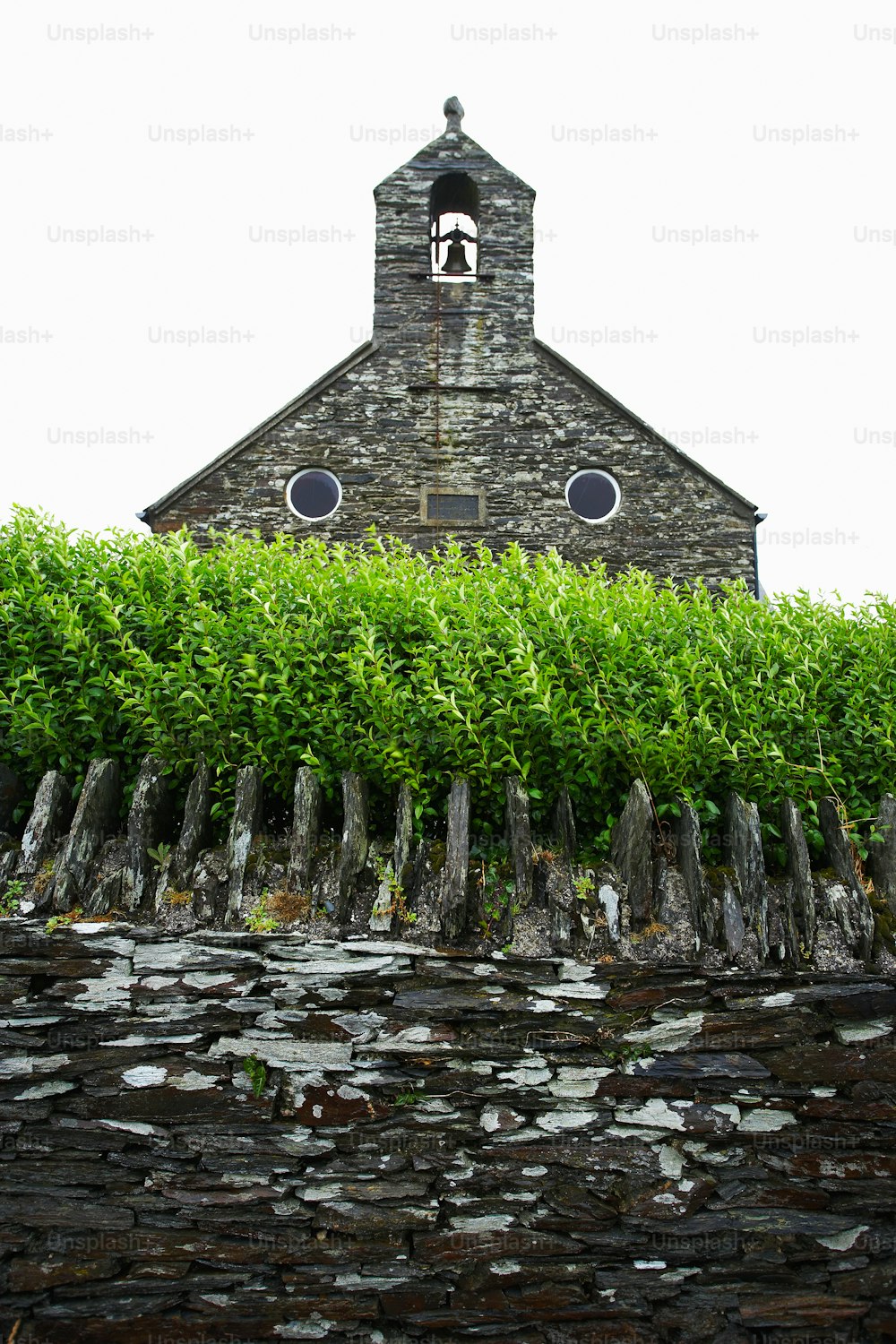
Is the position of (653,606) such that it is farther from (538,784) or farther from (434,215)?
(434,215)

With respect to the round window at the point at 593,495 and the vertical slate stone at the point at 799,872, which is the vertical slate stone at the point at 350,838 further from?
the round window at the point at 593,495

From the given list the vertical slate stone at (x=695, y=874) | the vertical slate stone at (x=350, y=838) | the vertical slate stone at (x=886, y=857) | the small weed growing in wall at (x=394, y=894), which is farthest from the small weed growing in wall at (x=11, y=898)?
the vertical slate stone at (x=886, y=857)

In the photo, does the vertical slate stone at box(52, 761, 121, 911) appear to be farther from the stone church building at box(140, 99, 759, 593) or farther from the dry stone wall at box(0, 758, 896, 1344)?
the stone church building at box(140, 99, 759, 593)

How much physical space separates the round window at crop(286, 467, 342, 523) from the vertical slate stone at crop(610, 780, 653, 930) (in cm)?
897

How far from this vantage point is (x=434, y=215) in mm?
14484

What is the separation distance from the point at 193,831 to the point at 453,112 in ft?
45.1

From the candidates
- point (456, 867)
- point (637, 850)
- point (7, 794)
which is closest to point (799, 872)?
point (637, 850)

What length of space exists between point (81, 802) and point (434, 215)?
41.5 feet

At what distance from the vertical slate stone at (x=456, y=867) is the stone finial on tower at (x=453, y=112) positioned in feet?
43.5

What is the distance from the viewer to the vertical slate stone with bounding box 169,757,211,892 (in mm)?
4559

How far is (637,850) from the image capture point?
452cm

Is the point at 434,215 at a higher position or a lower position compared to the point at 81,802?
higher

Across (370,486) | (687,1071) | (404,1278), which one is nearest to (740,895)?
(687,1071)

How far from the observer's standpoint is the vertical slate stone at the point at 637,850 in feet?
14.4
